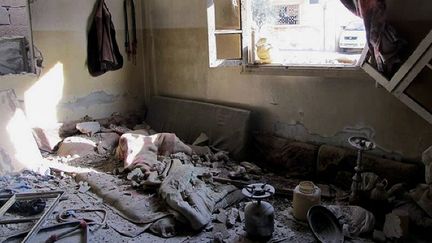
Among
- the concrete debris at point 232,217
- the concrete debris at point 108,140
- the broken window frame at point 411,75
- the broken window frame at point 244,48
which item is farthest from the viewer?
the concrete debris at point 108,140

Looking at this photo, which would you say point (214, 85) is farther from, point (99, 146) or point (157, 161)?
point (99, 146)

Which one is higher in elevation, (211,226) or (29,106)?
(29,106)

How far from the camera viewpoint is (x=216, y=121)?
4754 millimetres

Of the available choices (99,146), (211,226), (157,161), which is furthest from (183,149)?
(211,226)

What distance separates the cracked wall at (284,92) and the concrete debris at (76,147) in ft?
4.49

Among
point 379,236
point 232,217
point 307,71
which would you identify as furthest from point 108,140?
point 379,236

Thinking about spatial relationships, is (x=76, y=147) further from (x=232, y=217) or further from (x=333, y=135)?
(x=333, y=135)

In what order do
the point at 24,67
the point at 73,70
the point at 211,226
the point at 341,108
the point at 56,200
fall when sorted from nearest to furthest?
the point at 211,226, the point at 56,200, the point at 341,108, the point at 24,67, the point at 73,70

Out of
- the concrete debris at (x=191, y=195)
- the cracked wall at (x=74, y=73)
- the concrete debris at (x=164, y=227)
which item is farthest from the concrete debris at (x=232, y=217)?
the cracked wall at (x=74, y=73)

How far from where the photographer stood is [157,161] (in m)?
4.27

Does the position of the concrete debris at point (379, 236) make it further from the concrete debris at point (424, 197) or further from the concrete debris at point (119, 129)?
the concrete debris at point (119, 129)

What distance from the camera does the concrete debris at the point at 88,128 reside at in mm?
5062

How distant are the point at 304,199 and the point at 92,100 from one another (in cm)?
334

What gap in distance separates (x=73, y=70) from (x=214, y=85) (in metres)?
1.85
